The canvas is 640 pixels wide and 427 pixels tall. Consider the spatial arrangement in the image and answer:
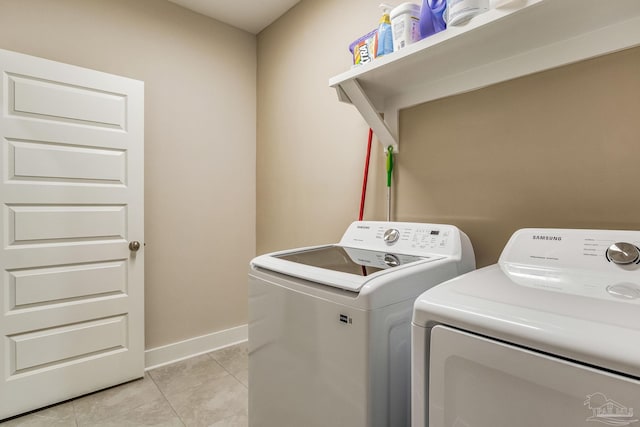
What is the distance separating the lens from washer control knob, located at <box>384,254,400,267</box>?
1.22 metres

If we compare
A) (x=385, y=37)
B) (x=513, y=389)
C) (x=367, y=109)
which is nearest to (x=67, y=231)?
(x=367, y=109)

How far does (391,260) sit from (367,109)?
29.8 inches

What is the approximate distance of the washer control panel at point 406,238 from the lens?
132 cm

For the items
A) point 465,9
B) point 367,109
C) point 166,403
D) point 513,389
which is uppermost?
point 465,9

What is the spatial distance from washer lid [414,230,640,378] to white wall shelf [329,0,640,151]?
2.09ft

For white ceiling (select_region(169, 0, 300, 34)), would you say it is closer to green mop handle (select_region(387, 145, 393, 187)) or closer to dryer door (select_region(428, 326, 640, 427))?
green mop handle (select_region(387, 145, 393, 187))

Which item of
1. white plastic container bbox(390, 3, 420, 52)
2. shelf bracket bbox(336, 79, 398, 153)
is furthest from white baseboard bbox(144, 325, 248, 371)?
white plastic container bbox(390, 3, 420, 52)

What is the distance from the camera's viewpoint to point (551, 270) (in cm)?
99

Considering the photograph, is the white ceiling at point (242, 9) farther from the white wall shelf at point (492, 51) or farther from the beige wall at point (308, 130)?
the white wall shelf at point (492, 51)

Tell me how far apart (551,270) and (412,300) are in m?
0.41

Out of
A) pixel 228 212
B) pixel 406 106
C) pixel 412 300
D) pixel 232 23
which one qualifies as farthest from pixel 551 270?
pixel 232 23

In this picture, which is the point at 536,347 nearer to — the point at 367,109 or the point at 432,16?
the point at 432,16

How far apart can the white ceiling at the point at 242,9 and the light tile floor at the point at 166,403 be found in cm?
261

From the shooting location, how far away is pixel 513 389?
0.65m
